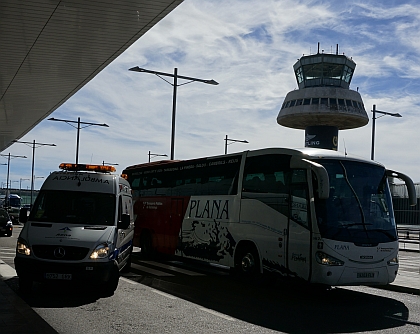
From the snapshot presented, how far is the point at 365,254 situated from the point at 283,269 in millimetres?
1836

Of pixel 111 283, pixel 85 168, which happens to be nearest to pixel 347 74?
pixel 85 168

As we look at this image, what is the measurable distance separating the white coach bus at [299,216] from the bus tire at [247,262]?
24 mm

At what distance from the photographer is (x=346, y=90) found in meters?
76.6

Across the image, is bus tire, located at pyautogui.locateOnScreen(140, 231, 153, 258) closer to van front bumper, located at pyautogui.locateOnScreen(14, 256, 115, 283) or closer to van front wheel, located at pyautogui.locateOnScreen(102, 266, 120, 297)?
van front wheel, located at pyautogui.locateOnScreen(102, 266, 120, 297)

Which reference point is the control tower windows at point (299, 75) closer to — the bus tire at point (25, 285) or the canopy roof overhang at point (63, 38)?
the canopy roof overhang at point (63, 38)

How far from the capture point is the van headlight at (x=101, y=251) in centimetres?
1097

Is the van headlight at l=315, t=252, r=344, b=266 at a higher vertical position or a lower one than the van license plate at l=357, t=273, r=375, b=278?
higher

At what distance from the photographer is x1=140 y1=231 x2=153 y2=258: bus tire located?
19625mm

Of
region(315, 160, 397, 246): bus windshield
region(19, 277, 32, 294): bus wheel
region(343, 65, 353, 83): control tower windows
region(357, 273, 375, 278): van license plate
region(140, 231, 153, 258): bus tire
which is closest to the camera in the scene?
region(19, 277, 32, 294): bus wheel

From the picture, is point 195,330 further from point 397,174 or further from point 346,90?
point 346,90

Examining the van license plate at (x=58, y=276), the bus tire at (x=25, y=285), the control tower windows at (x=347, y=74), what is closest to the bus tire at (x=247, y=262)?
the van license plate at (x=58, y=276)

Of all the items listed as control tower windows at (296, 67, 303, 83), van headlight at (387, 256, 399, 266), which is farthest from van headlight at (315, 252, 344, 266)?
control tower windows at (296, 67, 303, 83)

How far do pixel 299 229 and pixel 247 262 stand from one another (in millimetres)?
2257

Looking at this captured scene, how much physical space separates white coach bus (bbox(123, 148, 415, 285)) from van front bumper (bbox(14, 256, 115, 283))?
4.14 metres
